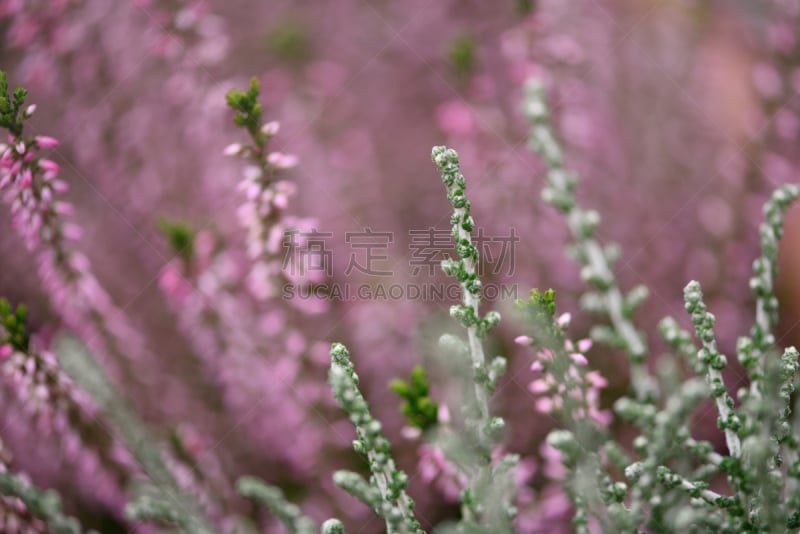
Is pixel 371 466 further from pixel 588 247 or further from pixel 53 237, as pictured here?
pixel 53 237

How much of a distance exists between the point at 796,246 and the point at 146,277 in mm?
2005

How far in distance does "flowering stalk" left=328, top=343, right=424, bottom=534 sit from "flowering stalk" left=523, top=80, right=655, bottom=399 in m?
0.28

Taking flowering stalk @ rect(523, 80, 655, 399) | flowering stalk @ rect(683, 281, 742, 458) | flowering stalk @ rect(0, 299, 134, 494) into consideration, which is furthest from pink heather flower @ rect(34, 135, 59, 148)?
flowering stalk @ rect(683, 281, 742, 458)

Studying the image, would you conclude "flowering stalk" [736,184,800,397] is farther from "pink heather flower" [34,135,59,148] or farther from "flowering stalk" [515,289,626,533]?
"pink heather flower" [34,135,59,148]

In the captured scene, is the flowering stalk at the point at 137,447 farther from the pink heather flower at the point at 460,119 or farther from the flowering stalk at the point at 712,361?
the pink heather flower at the point at 460,119

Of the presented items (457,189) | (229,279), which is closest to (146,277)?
(229,279)

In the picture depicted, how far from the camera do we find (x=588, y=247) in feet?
2.27

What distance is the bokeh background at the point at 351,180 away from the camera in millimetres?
1488

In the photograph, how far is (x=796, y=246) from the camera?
195 cm

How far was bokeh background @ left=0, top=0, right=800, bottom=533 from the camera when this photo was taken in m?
1.49

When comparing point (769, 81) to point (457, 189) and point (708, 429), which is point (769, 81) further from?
point (457, 189)

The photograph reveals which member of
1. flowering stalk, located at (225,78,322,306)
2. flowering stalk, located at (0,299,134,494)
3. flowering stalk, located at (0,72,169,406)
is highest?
flowering stalk, located at (225,78,322,306)

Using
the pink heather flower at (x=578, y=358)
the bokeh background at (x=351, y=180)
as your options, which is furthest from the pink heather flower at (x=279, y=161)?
the pink heather flower at (x=578, y=358)

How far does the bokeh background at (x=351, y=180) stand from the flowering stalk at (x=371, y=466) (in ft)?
1.30
